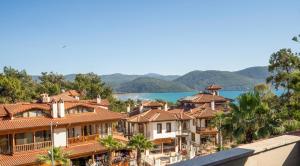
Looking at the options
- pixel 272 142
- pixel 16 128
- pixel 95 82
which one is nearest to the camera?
pixel 272 142

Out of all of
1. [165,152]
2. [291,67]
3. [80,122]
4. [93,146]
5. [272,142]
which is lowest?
[165,152]

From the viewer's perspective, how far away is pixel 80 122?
33.2 meters

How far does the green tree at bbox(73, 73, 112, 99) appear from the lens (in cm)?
8669

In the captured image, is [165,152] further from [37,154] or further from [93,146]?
[37,154]

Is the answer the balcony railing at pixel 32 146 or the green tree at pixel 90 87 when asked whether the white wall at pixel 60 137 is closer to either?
the balcony railing at pixel 32 146

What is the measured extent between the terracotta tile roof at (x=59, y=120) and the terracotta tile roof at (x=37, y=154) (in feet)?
7.42

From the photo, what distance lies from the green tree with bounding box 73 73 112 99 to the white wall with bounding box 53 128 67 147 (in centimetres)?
5251

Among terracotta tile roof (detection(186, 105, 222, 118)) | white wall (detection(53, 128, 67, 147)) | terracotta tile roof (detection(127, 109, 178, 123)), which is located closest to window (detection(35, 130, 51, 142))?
white wall (detection(53, 128, 67, 147))

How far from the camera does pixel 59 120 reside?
32.5 m

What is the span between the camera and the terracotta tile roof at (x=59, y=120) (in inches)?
1139

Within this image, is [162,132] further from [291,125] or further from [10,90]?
[10,90]

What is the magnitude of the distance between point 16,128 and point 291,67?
98.6 feet

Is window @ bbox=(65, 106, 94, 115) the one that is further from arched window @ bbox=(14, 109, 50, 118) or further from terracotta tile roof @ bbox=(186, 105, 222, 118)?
terracotta tile roof @ bbox=(186, 105, 222, 118)

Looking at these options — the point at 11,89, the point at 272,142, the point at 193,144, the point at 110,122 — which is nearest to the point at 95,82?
the point at 11,89
